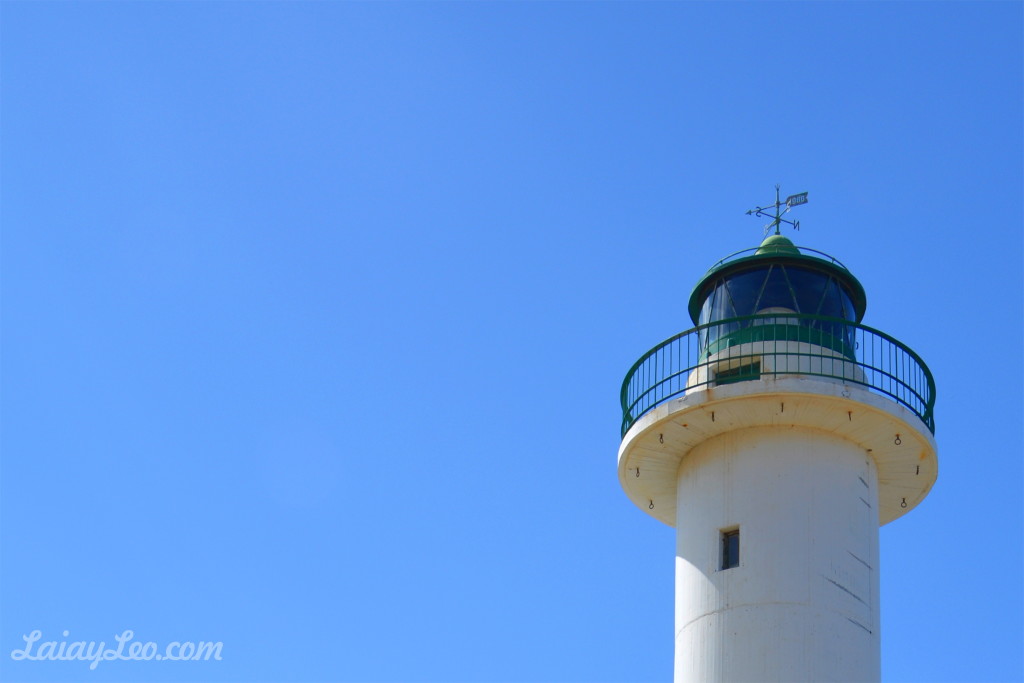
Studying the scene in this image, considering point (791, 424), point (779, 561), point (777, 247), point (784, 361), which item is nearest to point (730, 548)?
point (779, 561)

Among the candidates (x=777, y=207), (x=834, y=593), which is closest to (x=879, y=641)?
(x=834, y=593)

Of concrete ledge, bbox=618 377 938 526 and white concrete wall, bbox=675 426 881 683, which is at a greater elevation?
concrete ledge, bbox=618 377 938 526

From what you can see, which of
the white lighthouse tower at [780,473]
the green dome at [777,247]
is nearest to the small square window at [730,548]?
the white lighthouse tower at [780,473]

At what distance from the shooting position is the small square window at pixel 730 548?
20.4 meters

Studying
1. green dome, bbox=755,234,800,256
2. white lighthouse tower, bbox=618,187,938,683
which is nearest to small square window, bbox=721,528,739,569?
white lighthouse tower, bbox=618,187,938,683

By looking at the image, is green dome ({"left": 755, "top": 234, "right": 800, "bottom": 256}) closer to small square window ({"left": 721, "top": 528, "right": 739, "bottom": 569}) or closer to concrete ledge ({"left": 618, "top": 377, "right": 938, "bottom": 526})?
concrete ledge ({"left": 618, "top": 377, "right": 938, "bottom": 526})

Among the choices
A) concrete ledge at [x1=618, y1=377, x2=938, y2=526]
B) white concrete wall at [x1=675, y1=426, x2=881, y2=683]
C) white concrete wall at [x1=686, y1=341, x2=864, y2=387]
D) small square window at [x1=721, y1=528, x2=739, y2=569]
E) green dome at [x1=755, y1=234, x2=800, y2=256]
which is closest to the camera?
white concrete wall at [x1=675, y1=426, x2=881, y2=683]

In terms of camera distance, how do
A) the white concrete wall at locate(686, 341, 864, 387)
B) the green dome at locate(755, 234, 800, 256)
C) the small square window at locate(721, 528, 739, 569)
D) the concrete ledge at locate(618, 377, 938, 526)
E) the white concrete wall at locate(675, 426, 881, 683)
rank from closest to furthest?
the white concrete wall at locate(675, 426, 881, 683) → the small square window at locate(721, 528, 739, 569) → the concrete ledge at locate(618, 377, 938, 526) → the white concrete wall at locate(686, 341, 864, 387) → the green dome at locate(755, 234, 800, 256)

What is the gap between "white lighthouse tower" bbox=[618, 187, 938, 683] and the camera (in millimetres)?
19734

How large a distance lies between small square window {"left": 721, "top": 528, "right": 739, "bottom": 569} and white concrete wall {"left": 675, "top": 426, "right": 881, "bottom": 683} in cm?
10

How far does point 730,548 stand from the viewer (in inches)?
811

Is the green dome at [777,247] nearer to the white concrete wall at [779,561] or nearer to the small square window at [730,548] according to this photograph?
the white concrete wall at [779,561]

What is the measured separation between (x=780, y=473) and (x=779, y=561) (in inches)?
48.0

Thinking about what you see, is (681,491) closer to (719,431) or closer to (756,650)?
(719,431)
